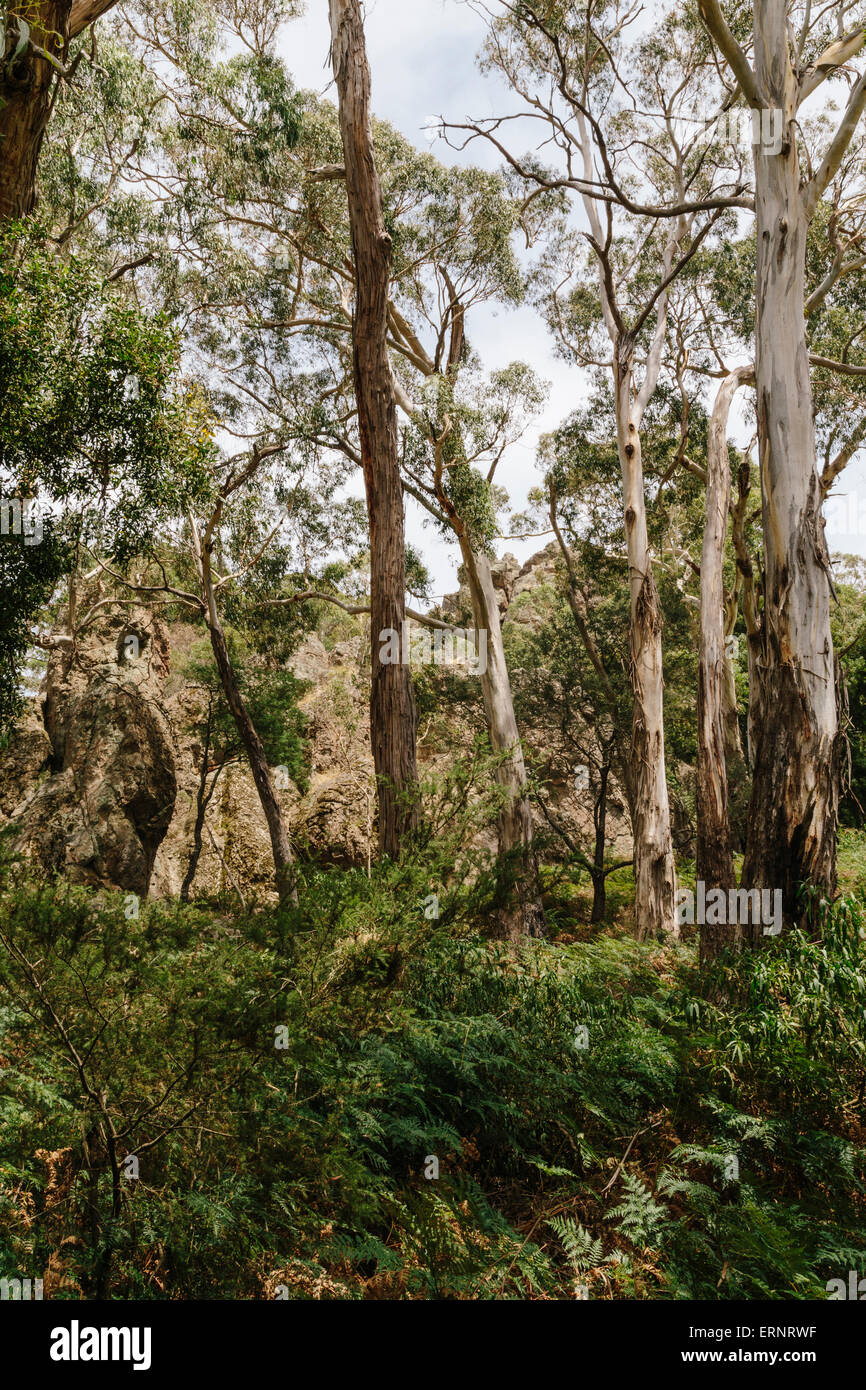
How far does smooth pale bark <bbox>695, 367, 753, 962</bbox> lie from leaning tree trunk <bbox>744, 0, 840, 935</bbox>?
3557mm

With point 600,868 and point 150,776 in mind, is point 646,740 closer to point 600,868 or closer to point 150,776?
point 600,868

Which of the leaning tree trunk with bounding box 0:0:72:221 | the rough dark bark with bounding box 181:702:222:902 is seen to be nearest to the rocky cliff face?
the rough dark bark with bounding box 181:702:222:902

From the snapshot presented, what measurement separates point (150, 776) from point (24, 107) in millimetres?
10367

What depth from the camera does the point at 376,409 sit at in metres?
7.40

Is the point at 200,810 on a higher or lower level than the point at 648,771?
lower

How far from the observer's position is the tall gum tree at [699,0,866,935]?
5.29 m

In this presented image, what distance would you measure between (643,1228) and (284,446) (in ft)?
42.2

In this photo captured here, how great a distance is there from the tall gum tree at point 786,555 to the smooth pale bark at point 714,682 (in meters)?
3.48

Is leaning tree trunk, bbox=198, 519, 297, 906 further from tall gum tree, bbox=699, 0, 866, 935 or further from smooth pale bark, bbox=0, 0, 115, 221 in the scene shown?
tall gum tree, bbox=699, 0, 866, 935

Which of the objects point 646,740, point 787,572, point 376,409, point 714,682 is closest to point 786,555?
point 787,572

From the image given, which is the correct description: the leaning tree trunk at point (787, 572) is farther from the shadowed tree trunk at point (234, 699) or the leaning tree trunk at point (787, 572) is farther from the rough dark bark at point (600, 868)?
the rough dark bark at point (600, 868)
